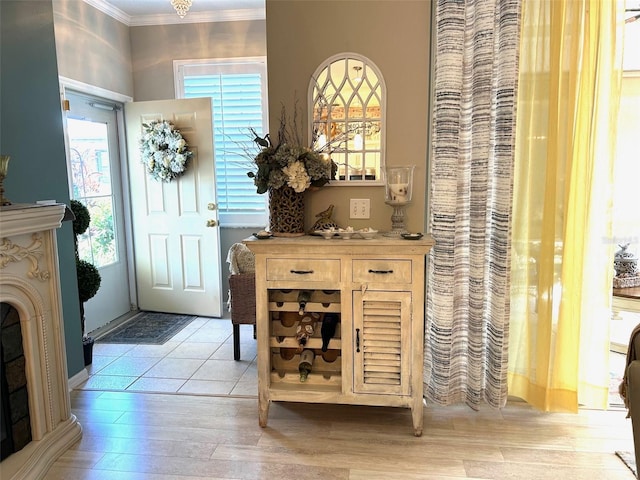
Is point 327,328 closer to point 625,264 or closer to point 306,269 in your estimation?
point 306,269

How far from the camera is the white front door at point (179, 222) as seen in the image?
13.1 ft

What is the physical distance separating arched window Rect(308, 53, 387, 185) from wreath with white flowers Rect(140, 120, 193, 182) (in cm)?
197

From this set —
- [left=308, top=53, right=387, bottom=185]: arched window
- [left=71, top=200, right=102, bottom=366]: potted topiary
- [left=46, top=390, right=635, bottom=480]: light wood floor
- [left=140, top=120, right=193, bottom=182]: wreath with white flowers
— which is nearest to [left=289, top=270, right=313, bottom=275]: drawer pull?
[left=308, top=53, right=387, bottom=185]: arched window

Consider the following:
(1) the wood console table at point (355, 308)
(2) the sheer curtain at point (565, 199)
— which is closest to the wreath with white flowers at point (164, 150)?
(1) the wood console table at point (355, 308)

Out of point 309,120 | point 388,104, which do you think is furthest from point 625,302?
point 309,120

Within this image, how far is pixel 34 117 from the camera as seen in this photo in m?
2.47

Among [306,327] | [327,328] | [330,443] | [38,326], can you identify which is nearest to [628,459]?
[330,443]

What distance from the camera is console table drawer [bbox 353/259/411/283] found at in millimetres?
2088

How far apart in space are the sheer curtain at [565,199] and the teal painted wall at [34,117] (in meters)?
2.60

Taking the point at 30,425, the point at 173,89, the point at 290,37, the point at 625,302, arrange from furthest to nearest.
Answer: the point at 173,89
the point at 625,302
the point at 290,37
the point at 30,425

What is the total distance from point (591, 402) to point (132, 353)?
3015 mm

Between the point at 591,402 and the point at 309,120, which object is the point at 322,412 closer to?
the point at 591,402

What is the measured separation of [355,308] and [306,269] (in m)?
0.31

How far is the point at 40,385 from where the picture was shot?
2070mm
